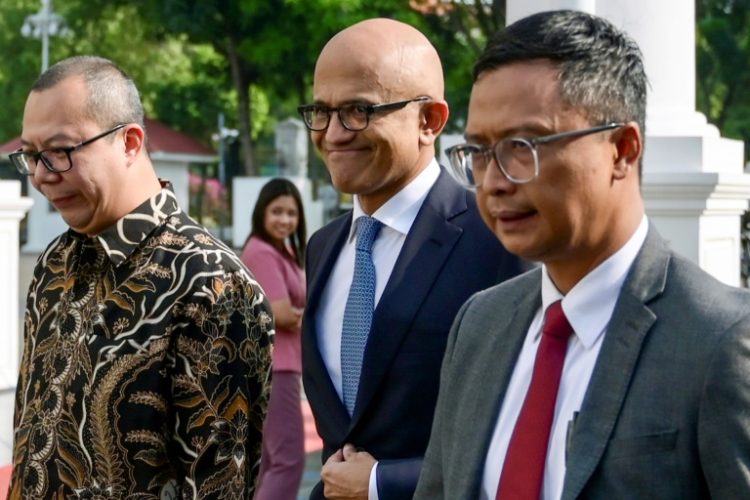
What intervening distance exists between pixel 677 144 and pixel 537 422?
4.73 meters

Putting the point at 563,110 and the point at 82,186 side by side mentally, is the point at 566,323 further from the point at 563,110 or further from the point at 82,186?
the point at 82,186

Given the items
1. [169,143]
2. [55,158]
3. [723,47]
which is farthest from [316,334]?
[169,143]

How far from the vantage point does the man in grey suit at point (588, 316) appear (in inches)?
76.2

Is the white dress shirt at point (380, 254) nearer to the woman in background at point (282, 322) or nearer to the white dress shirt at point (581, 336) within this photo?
the white dress shirt at point (581, 336)

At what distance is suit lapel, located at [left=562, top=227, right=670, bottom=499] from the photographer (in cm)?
199

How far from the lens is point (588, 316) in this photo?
2145mm

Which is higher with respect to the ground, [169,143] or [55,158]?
[55,158]

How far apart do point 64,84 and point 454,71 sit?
945 inches

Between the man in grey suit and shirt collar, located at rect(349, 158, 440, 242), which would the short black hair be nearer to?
the man in grey suit

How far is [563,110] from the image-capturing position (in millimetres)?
2107

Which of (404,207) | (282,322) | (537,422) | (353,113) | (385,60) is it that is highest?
(385,60)

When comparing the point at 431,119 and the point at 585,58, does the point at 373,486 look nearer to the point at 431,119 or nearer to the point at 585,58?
the point at 431,119

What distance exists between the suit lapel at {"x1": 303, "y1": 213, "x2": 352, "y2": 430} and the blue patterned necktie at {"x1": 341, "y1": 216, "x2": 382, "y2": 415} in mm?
31

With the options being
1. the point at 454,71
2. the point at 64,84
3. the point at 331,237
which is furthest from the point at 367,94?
the point at 454,71
